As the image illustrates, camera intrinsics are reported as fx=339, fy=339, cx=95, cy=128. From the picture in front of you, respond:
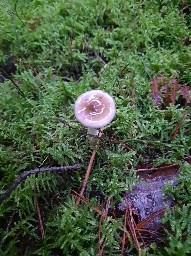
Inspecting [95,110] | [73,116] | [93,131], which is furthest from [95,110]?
[73,116]

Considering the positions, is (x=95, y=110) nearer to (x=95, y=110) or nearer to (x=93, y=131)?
(x=95, y=110)

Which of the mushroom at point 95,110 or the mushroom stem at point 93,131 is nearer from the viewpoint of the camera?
the mushroom at point 95,110

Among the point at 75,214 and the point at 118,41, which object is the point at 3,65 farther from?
the point at 75,214

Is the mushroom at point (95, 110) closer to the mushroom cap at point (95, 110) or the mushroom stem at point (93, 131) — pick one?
the mushroom cap at point (95, 110)

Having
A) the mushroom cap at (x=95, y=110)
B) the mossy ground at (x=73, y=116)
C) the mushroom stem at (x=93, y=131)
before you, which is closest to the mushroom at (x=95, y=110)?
the mushroom cap at (x=95, y=110)

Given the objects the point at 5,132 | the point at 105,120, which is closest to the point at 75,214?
the point at 105,120

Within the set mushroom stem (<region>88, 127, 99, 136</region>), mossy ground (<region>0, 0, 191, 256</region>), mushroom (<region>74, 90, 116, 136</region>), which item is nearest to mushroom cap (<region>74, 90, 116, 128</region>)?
mushroom (<region>74, 90, 116, 136</region>)
